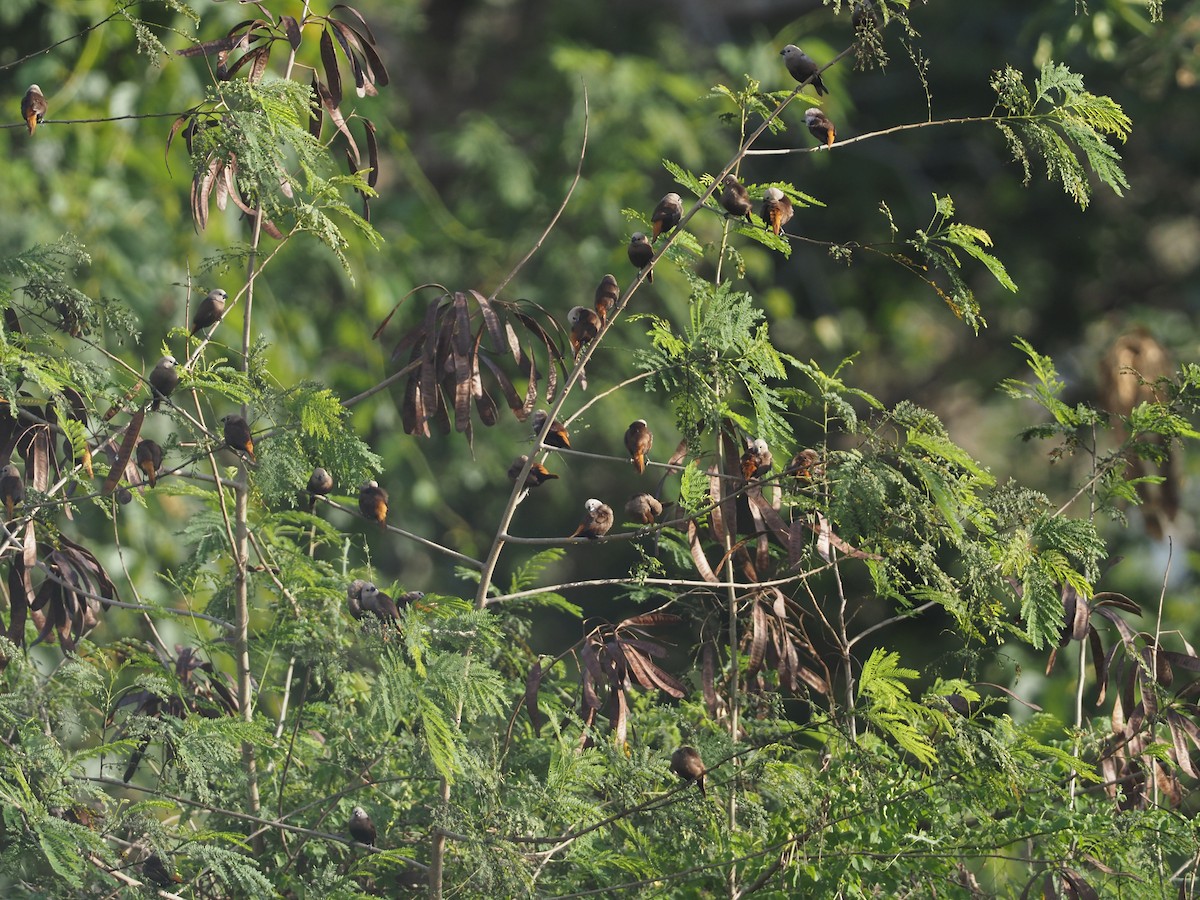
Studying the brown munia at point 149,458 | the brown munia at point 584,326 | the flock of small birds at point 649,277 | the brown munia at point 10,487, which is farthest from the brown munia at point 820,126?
the brown munia at point 10,487

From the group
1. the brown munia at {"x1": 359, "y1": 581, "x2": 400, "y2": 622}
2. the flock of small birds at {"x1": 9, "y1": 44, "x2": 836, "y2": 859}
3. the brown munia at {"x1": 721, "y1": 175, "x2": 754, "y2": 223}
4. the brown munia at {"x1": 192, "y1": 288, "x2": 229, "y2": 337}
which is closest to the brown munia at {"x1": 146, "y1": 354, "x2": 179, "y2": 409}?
the flock of small birds at {"x1": 9, "y1": 44, "x2": 836, "y2": 859}

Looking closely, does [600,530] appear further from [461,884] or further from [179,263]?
[179,263]

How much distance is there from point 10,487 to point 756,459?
60cm

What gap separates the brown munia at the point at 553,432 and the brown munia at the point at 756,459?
0.14 metres

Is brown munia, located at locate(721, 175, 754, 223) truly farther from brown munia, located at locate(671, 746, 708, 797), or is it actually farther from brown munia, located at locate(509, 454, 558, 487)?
brown munia, located at locate(671, 746, 708, 797)

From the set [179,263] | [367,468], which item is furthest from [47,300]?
[179,263]

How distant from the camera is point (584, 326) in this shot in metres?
1.16

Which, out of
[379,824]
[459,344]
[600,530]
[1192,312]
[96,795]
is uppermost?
[459,344]

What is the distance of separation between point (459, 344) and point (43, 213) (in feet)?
7.64

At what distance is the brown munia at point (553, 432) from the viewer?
117cm

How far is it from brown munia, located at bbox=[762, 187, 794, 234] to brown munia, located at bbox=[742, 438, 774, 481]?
175mm

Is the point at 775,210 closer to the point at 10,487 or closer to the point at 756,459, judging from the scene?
the point at 756,459

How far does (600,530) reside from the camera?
114cm

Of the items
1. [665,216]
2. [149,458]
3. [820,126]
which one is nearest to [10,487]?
[149,458]
